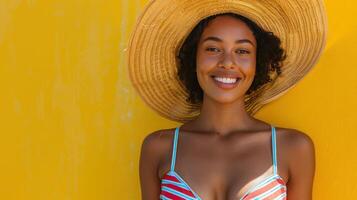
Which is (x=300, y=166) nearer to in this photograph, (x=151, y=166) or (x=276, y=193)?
(x=276, y=193)

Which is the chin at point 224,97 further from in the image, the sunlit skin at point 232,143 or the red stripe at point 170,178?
the red stripe at point 170,178

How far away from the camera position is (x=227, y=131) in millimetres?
2641

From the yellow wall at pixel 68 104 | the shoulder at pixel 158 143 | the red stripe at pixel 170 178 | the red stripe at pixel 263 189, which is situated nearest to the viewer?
the red stripe at pixel 263 189

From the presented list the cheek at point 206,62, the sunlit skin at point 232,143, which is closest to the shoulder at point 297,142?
the sunlit skin at point 232,143

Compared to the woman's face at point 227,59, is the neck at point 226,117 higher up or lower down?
lower down

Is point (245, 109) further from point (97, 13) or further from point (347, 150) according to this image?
point (97, 13)

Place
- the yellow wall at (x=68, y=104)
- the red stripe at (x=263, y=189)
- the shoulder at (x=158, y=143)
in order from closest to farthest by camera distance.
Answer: the red stripe at (x=263, y=189)
the shoulder at (x=158, y=143)
the yellow wall at (x=68, y=104)

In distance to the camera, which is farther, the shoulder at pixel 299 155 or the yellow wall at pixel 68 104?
the yellow wall at pixel 68 104

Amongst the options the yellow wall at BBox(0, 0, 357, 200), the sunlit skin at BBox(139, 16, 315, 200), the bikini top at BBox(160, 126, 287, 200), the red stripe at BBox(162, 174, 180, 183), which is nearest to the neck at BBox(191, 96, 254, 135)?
the sunlit skin at BBox(139, 16, 315, 200)

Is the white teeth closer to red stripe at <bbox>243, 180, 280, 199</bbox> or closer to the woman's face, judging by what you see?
the woman's face

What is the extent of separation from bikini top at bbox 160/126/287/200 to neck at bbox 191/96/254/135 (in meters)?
0.12

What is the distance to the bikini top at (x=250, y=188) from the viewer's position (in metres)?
2.43

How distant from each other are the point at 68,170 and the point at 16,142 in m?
0.28

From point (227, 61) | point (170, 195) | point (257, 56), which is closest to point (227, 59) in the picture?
point (227, 61)
